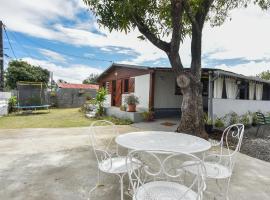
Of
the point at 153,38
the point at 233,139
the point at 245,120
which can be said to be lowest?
the point at 233,139

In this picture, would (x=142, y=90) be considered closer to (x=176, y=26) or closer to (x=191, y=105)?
(x=191, y=105)

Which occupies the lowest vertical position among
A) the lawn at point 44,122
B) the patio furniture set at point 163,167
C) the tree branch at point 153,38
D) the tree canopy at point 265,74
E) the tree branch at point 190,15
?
the lawn at point 44,122

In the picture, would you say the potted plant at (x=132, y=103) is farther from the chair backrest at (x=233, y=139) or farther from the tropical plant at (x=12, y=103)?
the tropical plant at (x=12, y=103)

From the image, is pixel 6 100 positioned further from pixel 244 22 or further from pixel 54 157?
pixel 244 22

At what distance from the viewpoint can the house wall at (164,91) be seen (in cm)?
1116

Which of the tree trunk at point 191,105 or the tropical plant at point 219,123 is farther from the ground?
the tree trunk at point 191,105

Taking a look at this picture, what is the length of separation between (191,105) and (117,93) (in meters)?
8.78

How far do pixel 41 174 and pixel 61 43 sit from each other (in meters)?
22.1

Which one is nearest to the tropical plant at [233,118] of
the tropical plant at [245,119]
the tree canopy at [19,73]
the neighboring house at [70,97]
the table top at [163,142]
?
the tropical plant at [245,119]

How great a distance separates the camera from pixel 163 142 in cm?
288

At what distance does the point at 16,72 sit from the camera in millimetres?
27375

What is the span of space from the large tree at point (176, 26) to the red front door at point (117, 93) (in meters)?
7.47

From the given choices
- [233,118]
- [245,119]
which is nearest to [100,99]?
[233,118]

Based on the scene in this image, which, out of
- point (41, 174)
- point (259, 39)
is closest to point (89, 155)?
point (41, 174)
